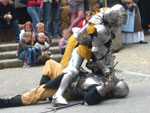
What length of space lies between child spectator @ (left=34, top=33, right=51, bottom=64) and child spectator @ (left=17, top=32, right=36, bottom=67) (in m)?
0.13

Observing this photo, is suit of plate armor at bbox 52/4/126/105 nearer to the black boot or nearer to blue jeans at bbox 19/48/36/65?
the black boot

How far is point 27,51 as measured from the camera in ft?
33.6

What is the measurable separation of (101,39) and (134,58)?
406 cm

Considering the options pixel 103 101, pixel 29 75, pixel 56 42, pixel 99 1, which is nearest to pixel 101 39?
pixel 103 101

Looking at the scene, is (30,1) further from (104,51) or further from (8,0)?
(104,51)

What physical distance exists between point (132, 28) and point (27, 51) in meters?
3.14

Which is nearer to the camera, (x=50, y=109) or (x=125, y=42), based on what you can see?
(x=50, y=109)

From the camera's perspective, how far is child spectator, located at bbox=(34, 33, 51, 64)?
10.3 metres

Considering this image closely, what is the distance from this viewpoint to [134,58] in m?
10.2

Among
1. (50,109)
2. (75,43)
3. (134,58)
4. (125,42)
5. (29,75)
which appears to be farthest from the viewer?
(125,42)

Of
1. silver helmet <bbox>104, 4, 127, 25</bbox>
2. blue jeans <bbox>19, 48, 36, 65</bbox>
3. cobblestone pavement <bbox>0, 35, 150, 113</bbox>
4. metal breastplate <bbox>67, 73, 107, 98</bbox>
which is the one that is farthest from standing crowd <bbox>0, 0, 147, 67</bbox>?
silver helmet <bbox>104, 4, 127, 25</bbox>

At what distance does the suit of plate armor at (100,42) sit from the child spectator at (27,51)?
3.87 metres

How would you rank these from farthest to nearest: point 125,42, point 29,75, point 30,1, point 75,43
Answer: point 125,42
point 30,1
point 29,75
point 75,43

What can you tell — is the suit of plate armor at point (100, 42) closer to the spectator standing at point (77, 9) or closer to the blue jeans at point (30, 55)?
the blue jeans at point (30, 55)
